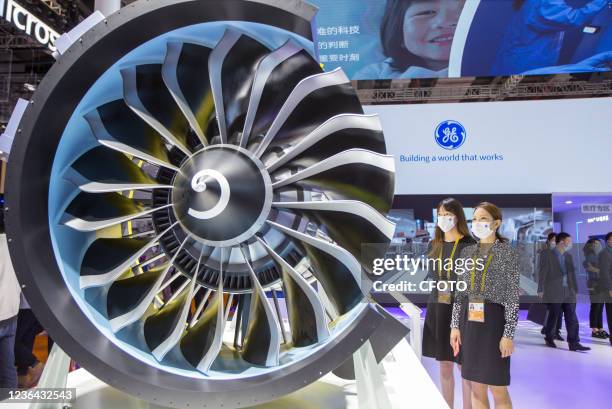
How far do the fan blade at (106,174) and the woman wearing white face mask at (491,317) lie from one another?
1696 millimetres

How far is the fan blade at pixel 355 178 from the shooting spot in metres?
1.41

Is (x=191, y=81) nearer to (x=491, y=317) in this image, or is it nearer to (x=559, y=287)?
(x=491, y=317)

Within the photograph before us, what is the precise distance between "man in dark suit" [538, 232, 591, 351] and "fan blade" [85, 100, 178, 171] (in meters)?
2.81

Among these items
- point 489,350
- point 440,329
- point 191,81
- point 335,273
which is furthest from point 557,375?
point 191,81

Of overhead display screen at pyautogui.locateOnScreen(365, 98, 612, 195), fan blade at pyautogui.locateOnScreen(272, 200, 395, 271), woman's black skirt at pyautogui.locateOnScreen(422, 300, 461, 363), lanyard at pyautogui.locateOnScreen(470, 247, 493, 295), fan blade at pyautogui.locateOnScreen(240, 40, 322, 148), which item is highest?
overhead display screen at pyautogui.locateOnScreen(365, 98, 612, 195)

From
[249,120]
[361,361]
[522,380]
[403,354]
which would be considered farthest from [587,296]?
[249,120]

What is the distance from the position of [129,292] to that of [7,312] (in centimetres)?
205

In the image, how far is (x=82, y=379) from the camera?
5.91ft

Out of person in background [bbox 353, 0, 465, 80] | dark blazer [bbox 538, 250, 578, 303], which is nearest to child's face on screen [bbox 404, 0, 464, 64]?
person in background [bbox 353, 0, 465, 80]

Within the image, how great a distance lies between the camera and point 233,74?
65.8 inches

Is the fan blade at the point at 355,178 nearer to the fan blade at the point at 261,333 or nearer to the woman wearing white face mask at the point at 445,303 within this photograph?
the fan blade at the point at 261,333

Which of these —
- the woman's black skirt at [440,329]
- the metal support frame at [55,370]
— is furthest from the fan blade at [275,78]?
the woman's black skirt at [440,329]

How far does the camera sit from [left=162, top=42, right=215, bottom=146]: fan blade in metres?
1.51

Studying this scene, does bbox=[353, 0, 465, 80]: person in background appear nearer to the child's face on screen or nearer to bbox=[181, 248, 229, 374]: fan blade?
the child's face on screen
